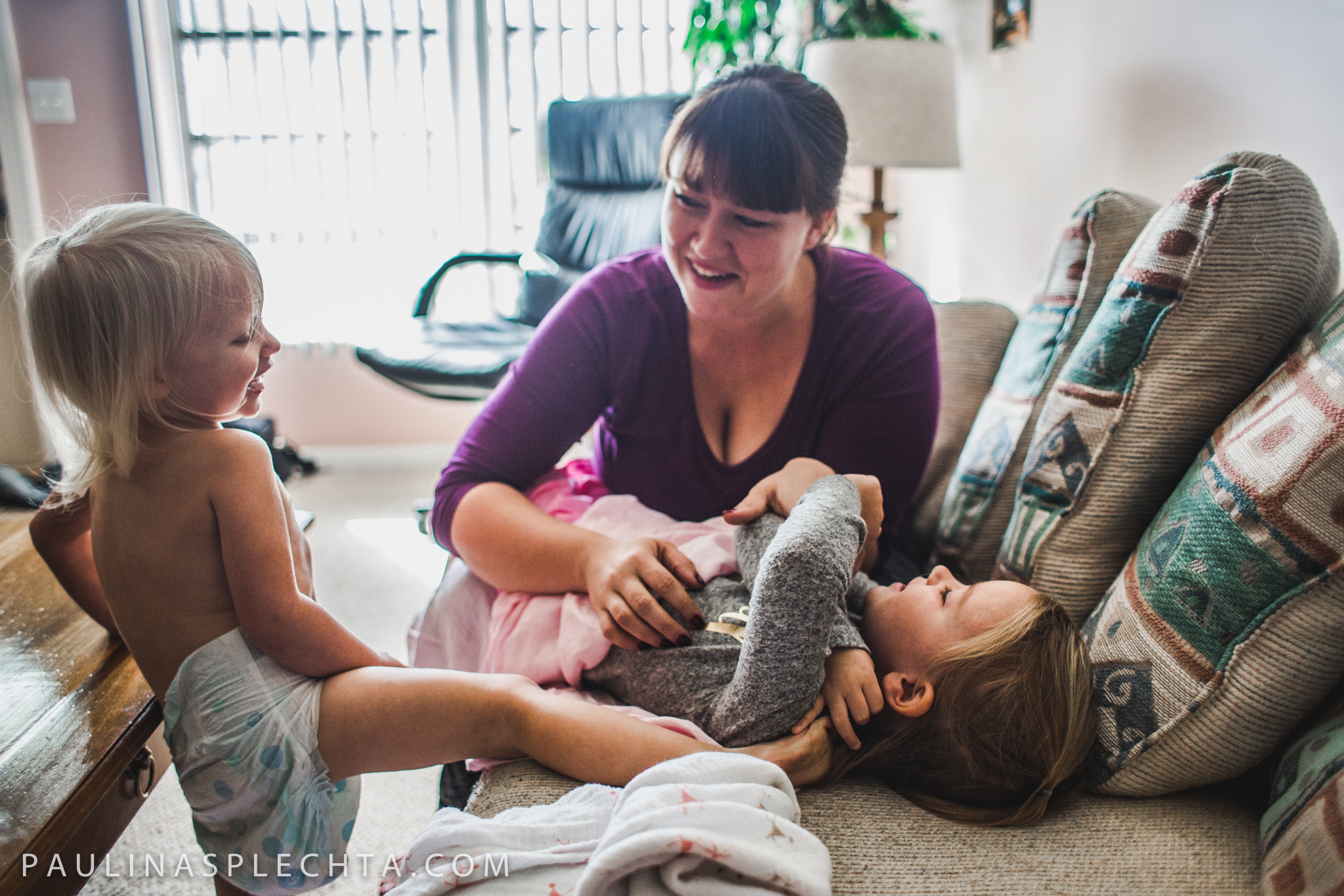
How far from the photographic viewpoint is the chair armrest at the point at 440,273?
275 cm

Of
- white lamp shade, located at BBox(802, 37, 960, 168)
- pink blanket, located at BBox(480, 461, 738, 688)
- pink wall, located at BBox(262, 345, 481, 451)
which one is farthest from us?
pink wall, located at BBox(262, 345, 481, 451)

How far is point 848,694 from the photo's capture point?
2.89 feet

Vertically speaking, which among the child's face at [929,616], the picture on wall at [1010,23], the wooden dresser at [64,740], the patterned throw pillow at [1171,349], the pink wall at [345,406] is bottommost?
the pink wall at [345,406]

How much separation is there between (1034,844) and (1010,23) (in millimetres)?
2109

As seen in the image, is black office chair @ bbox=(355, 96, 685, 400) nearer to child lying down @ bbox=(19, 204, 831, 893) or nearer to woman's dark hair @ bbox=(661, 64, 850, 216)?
woman's dark hair @ bbox=(661, 64, 850, 216)

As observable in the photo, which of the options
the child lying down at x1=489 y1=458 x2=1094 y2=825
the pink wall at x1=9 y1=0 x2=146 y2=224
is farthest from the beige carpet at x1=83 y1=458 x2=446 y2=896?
the pink wall at x1=9 y1=0 x2=146 y2=224

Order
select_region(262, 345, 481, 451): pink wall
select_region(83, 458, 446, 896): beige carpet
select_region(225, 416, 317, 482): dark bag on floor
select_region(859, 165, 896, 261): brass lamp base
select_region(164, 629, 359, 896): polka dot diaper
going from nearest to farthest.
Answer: select_region(164, 629, 359, 896): polka dot diaper
select_region(83, 458, 446, 896): beige carpet
select_region(859, 165, 896, 261): brass lamp base
select_region(225, 416, 317, 482): dark bag on floor
select_region(262, 345, 481, 451): pink wall

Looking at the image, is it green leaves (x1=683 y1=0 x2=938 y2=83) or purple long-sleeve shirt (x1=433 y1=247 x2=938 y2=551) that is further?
green leaves (x1=683 y1=0 x2=938 y2=83)

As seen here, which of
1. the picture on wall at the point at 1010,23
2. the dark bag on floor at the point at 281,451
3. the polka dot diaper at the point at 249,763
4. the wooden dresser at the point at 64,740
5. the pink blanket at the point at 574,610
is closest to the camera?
the wooden dresser at the point at 64,740

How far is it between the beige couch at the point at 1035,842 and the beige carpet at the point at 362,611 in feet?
2.40

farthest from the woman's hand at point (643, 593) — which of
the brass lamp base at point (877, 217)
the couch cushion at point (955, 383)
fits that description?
the brass lamp base at point (877, 217)

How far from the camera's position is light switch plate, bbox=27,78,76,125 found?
312 centimetres

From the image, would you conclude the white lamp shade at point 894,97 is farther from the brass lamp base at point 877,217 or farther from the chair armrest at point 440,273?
the chair armrest at point 440,273

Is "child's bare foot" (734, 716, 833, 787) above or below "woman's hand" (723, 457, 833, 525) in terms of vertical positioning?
below
